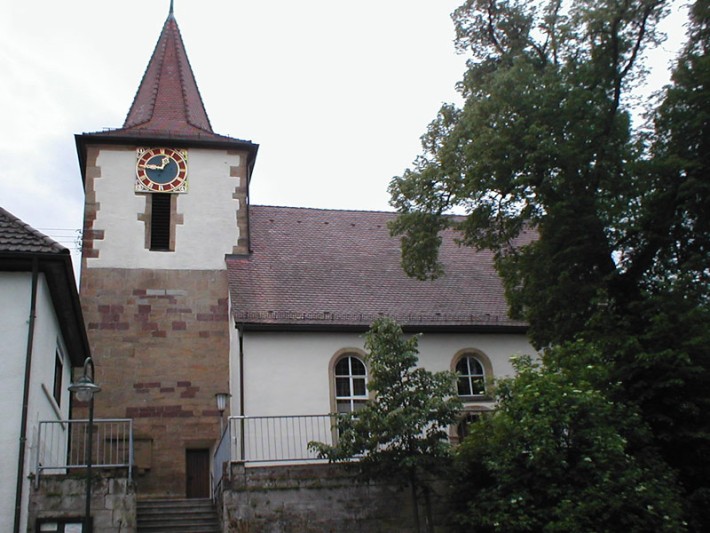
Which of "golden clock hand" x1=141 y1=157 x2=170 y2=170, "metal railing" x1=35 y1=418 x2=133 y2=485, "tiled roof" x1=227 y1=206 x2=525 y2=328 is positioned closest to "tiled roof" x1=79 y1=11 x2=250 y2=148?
"golden clock hand" x1=141 y1=157 x2=170 y2=170

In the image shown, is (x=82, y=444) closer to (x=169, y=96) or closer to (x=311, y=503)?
(x=311, y=503)

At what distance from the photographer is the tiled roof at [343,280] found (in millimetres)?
19812

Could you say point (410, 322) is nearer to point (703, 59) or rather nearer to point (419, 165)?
point (419, 165)

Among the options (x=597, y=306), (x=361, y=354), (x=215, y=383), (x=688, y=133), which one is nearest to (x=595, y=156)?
(x=688, y=133)

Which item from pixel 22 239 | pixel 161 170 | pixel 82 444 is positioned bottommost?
pixel 82 444

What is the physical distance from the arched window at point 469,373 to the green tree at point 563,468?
5526 millimetres

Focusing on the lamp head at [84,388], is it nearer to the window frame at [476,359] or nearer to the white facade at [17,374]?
the white facade at [17,374]

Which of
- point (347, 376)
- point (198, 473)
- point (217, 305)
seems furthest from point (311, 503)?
point (217, 305)

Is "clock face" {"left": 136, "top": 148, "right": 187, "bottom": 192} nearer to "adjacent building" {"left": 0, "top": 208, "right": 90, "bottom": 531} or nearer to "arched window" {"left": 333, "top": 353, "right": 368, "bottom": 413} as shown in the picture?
"arched window" {"left": 333, "top": 353, "right": 368, "bottom": 413}

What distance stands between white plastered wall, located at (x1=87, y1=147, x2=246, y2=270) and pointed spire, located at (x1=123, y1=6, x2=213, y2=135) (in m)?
1.07

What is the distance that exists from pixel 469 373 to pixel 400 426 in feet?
22.0

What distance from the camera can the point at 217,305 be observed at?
67.7 feet

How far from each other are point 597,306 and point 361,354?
566 cm

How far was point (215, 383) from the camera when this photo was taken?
777 inches
